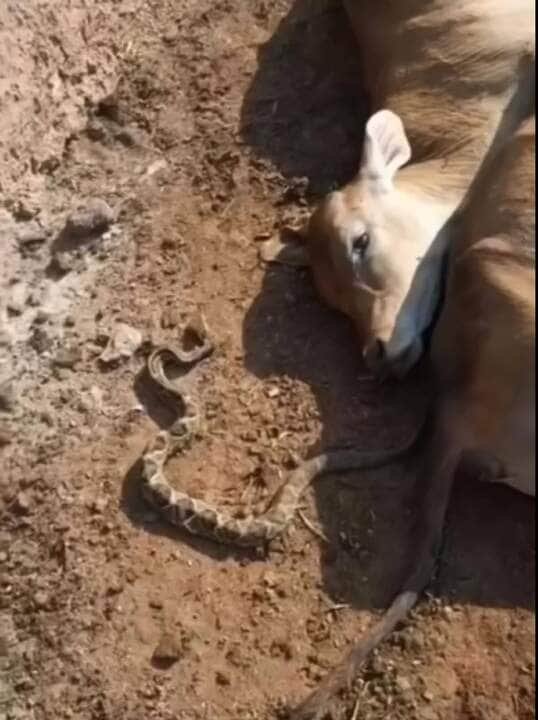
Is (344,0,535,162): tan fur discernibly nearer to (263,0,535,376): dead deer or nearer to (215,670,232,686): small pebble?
(263,0,535,376): dead deer

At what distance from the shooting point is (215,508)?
5.36m

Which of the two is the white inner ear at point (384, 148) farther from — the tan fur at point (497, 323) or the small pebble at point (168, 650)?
the small pebble at point (168, 650)

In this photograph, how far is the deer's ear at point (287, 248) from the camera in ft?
19.8

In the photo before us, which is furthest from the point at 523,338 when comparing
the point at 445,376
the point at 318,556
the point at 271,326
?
the point at 271,326

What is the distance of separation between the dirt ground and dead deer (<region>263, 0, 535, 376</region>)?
0.53 feet

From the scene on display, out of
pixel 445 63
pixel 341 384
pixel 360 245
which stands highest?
pixel 445 63

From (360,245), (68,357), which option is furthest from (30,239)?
(360,245)

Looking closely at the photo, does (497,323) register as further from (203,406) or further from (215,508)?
(203,406)

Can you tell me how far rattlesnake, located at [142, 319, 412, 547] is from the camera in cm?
523

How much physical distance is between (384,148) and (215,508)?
1548 mm

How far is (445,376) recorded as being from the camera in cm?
519

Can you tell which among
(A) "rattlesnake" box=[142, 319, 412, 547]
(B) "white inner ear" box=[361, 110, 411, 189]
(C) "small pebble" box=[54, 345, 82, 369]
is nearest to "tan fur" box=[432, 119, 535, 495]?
Result: (A) "rattlesnake" box=[142, 319, 412, 547]

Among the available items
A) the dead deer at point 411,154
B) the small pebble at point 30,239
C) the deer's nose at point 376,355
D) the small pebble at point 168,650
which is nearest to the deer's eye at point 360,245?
the dead deer at point 411,154

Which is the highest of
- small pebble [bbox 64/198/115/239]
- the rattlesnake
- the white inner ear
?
the white inner ear
